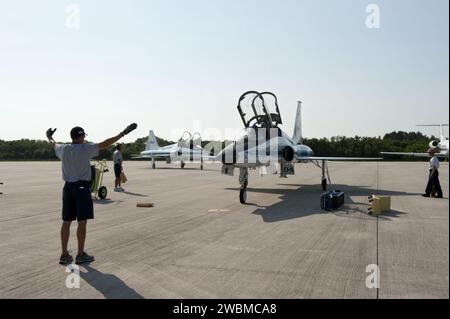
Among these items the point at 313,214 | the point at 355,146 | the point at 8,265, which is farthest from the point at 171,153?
the point at 355,146

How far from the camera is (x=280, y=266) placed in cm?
553

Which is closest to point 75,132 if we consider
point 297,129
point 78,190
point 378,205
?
point 78,190

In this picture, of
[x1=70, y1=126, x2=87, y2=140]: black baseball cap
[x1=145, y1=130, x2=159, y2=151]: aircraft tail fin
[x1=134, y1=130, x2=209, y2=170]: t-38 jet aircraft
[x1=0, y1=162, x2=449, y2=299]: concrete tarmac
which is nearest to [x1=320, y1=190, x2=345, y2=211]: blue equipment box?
[x1=0, y1=162, x2=449, y2=299]: concrete tarmac

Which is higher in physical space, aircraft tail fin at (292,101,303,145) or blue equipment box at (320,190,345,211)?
aircraft tail fin at (292,101,303,145)

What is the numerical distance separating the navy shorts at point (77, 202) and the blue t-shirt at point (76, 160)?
11cm

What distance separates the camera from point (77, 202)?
18.6ft

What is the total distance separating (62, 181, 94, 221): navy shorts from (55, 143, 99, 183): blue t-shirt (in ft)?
0.35

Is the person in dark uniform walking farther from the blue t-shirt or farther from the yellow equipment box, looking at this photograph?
the yellow equipment box

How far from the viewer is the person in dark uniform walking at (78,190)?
224 inches

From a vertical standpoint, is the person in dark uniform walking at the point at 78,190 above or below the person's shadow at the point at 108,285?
above

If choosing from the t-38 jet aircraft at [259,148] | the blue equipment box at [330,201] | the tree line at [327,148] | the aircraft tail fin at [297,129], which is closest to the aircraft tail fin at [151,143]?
the tree line at [327,148]

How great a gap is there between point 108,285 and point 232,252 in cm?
219

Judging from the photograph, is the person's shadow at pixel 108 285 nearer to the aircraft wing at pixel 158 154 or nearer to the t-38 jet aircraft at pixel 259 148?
the t-38 jet aircraft at pixel 259 148

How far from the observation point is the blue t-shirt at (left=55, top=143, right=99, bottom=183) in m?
5.74
